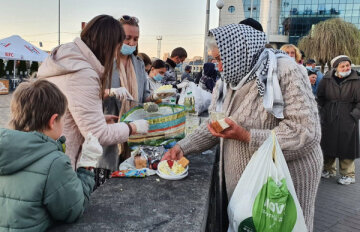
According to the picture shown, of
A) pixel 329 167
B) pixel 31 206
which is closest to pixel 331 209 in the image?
pixel 329 167

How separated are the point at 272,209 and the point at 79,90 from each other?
4.03 feet

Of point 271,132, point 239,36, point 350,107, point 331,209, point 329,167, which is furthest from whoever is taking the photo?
point 329,167

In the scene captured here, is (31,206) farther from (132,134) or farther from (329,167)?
(329,167)

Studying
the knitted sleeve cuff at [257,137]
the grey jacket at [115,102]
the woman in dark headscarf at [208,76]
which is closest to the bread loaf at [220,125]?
the knitted sleeve cuff at [257,137]

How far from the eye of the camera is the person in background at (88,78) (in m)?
1.83

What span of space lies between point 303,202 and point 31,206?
1506 millimetres

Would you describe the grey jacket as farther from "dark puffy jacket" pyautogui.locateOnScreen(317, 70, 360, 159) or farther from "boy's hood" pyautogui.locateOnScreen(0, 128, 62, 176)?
"dark puffy jacket" pyautogui.locateOnScreen(317, 70, 360, 159)

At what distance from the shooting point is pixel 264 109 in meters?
1.84

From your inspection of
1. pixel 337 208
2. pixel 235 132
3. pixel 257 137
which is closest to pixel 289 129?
pixel 257 137

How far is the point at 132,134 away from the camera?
2.16 metres

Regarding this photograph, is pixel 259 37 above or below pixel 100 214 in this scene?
above

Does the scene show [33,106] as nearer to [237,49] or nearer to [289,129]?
[237,49]

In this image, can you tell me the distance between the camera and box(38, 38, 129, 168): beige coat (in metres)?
1.82

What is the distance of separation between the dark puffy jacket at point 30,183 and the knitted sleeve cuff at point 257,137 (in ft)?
3.20
